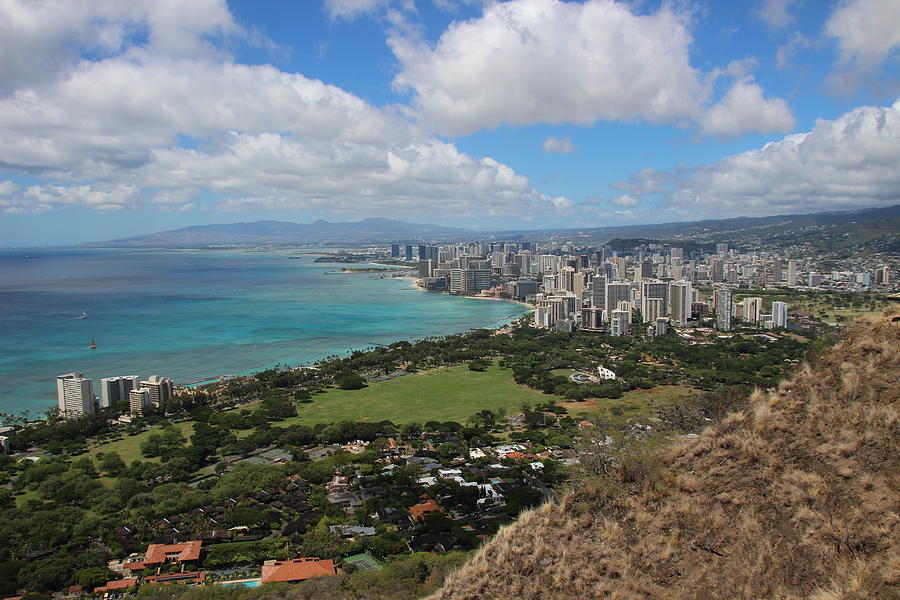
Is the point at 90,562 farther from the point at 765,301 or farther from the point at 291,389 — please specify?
the point at 765,301

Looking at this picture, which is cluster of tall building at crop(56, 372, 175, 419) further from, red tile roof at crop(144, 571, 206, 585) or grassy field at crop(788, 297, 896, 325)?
grassy field at crop(788, 297, 896, 325)

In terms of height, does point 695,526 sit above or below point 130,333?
above

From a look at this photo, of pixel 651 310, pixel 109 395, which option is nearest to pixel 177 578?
pixel 109 395

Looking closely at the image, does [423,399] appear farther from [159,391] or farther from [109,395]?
[109,395]

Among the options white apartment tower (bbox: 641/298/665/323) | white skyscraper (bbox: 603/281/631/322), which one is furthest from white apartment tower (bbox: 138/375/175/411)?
white skyscraper (bbox: 603/281/631/322)

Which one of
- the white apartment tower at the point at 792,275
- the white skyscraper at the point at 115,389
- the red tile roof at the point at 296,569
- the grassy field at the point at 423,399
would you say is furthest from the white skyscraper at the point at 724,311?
the red tile roof at the point at 296,569

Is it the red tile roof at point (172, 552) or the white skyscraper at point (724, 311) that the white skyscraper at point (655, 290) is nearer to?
the white skyscraper at point (724, 311)

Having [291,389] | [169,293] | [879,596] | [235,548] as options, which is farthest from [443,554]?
[169,293]
